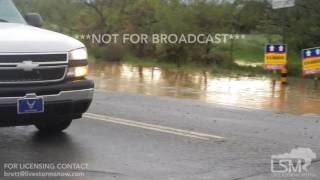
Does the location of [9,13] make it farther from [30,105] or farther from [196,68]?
[196,68]

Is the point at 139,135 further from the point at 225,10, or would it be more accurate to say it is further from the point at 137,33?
the point at 137,33

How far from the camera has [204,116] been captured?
10.7 m

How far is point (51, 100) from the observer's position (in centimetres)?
693

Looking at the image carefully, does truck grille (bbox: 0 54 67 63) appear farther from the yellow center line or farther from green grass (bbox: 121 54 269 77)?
green grass (bbox: 121 54 269 77)

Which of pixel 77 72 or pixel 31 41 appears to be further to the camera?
pixel 77 72

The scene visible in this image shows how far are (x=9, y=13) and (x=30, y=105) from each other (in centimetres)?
218

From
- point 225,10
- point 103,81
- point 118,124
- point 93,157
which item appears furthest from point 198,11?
point 93,157

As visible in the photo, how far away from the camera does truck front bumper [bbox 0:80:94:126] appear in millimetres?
6633

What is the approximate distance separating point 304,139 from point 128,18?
25.0m

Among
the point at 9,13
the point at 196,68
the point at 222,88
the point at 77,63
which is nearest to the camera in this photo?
the point at 77,63

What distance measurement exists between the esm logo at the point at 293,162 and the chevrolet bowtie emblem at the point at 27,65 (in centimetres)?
280

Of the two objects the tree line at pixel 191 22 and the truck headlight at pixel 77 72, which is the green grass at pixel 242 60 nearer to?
the tree line at pixel 191 22

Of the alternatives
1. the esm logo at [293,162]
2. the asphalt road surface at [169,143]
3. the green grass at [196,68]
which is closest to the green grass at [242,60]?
the green grass at [196,68]

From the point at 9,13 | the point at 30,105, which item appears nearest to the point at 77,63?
the point at 30,105
